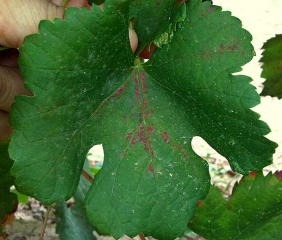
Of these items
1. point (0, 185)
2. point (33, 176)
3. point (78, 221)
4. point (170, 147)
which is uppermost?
point (170, 147)

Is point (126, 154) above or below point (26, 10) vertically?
below

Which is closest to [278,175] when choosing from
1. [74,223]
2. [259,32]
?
[74,223]

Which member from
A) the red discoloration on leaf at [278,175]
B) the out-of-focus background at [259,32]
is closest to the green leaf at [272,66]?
the red discoloration on leaf at [278,175]

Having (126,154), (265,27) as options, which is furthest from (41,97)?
(265,27)

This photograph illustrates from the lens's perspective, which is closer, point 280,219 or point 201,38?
point 201,38

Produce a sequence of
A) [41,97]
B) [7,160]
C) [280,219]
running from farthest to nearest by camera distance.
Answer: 1. [7,160]
2. [280,219]
3. [41,97]

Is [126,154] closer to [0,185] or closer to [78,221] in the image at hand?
[0,185]

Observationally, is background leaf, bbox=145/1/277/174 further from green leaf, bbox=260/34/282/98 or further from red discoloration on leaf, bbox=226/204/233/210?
green leaf, bbox=260/34/282/98
